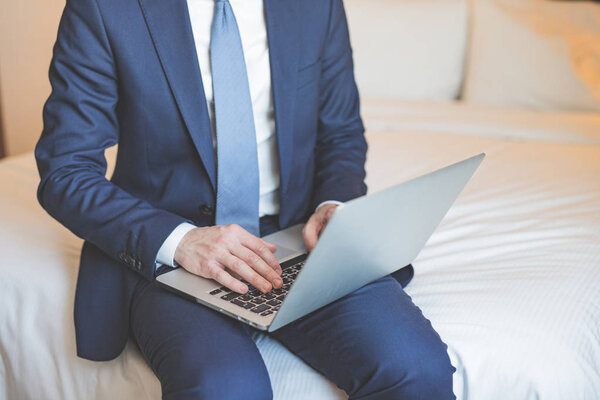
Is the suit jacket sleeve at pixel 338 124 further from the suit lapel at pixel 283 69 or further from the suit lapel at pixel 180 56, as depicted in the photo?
the suit lapel at pixel 180 56

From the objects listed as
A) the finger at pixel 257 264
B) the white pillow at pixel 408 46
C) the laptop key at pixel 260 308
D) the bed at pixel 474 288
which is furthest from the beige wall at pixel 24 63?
the laptop key at pixel 260 308

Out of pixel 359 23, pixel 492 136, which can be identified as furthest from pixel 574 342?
pixel 359 23

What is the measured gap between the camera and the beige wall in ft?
8.69

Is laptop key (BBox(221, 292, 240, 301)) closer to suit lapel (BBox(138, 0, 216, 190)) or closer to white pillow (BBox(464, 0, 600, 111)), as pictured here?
suit lapel (BBox(138, 0, 216, 190))

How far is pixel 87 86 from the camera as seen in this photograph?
122 centimetres

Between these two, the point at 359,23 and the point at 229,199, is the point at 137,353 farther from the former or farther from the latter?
the point at 359,23

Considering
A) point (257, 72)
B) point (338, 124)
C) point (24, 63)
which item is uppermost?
point (257, 72)

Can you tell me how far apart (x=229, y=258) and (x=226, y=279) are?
Result: 0.04 meters

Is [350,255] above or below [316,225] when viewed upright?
above

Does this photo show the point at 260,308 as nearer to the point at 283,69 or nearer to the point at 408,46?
the point at 283,69

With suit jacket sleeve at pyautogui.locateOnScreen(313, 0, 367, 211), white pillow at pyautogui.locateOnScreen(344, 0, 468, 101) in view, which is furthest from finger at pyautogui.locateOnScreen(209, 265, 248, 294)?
white pillow at pyautogui.locateOnScreen(344, 0, 468, 101)

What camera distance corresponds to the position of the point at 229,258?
43.7 inches

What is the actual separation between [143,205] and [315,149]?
46 centimetres

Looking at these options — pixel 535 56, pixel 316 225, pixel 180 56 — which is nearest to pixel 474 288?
pixel 316 225
